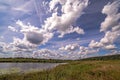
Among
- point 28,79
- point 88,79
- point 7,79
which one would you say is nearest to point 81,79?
point 88,79

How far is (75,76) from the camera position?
19.2 metres

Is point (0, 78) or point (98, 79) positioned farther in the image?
point (0, 78)

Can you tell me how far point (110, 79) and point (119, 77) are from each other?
50.5 inches

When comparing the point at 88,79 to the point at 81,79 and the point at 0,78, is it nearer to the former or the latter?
the point at 81,79

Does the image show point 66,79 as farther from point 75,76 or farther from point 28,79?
point 28,79

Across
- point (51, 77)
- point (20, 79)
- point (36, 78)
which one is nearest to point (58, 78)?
point (51, 77)

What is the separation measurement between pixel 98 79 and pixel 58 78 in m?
3.76

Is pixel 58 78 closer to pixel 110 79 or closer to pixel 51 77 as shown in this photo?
pixel 51 77

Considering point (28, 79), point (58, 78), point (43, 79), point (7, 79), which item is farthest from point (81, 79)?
point (7, 79)

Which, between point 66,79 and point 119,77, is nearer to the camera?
point 66,79

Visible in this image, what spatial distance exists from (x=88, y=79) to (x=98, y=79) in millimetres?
1105

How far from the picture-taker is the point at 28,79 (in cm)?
1831

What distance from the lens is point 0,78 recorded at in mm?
19812

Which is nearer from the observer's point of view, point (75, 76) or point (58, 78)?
point (58, 78)
